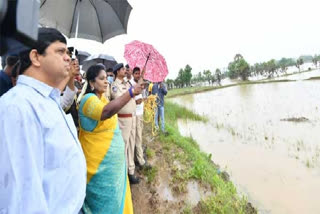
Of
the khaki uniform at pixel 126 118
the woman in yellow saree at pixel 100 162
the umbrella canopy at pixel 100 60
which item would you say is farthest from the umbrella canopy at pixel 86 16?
the umbrella canopy at pixel 100 60

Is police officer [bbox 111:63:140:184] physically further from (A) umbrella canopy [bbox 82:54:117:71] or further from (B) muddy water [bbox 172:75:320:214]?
(A) umbrella canopy [bbox 82:54:117:71]

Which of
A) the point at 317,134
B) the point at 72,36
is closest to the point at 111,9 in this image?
the point at 72,36

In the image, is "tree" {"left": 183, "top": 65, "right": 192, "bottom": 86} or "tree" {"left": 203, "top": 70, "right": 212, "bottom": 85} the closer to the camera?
"tree" {"left": 183, "top": 65, "right": 192, "bottom": 86}

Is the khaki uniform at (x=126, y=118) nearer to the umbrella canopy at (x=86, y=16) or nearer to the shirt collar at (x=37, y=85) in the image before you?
the umbrella canopy at (x=86, y=16)

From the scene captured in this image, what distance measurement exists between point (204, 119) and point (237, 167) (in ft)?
18.6

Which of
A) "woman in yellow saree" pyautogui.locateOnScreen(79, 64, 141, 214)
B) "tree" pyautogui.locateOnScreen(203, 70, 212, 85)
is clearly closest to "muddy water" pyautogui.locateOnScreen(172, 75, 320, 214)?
"woman in yellow saree" pyautogui.locateOnScreen(79, 64, 141, 214)

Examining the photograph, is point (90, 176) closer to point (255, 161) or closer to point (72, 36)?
point (72, 36)

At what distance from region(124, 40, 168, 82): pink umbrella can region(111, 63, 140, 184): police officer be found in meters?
0.62

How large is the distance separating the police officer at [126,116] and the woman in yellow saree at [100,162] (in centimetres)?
95

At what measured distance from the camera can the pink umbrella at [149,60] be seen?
2289mm

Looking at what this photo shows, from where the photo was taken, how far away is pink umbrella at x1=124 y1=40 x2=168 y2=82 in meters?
2.29

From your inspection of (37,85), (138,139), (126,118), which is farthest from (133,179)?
(37,85)

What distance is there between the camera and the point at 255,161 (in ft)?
19.3

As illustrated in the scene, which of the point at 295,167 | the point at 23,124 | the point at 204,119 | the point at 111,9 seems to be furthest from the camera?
the point at 204,119
